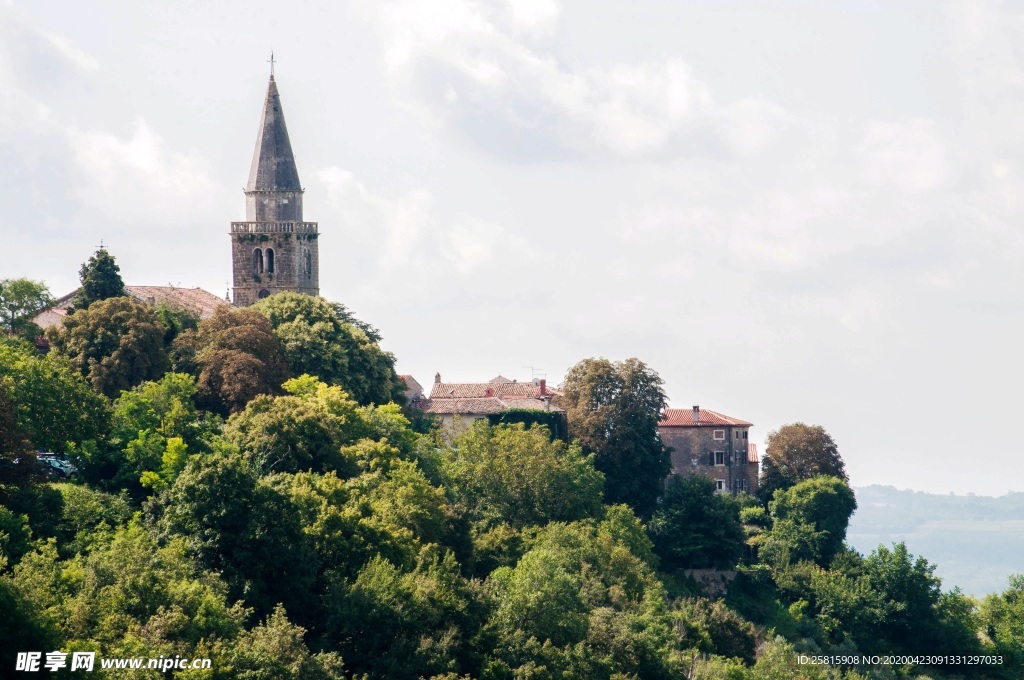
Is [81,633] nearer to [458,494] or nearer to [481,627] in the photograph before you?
[481,627]

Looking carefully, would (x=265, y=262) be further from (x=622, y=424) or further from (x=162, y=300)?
(x=622, y=424)

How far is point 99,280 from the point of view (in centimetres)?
8288

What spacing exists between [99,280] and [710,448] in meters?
34.3

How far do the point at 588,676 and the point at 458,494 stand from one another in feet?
58.4

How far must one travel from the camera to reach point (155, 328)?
77.2 meters

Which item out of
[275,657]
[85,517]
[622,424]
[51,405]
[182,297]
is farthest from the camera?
[182,297]

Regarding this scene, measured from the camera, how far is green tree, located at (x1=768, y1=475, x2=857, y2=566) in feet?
304

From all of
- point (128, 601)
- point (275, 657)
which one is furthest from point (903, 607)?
point (128, 601)

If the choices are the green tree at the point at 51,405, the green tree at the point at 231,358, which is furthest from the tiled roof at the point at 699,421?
the green tree at the point at 51,405

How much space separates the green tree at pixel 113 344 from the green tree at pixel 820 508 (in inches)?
1293

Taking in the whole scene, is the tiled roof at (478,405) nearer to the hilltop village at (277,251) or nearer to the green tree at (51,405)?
the hilltop village at (277,251)

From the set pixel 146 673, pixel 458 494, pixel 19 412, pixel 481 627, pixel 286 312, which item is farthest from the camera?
pixel 286 312

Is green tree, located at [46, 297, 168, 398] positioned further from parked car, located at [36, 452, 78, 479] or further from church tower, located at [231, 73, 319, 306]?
church tower, located at [231, 73, 319, 306]

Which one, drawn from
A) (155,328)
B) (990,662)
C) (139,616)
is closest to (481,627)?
(139,616)
